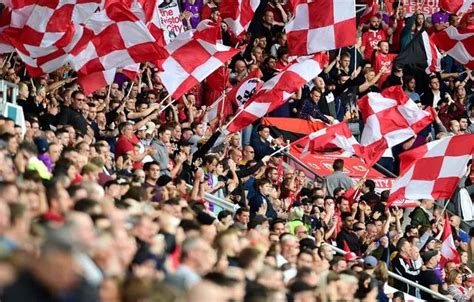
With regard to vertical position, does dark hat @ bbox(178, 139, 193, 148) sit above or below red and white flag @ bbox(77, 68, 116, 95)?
below

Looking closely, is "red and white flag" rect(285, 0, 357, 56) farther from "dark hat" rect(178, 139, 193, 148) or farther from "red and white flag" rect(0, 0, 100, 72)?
"red and white flag" rect(0, 0, 100, 72)


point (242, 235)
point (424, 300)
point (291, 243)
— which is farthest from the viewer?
point (424, 300)

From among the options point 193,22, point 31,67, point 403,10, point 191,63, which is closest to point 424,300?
point 191,63

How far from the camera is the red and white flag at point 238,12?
88.1ft

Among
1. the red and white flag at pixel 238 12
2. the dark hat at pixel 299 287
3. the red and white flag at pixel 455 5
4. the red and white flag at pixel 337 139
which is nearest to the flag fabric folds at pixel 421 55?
the red and white flag at pixel 455 5

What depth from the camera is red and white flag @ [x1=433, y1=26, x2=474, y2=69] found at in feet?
91.1

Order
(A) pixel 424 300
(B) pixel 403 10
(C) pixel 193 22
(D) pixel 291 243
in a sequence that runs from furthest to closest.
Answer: (B) pixel 403 10, (C) pixel 193 22, (A) pixel 424 300, (D) pixel 291 243

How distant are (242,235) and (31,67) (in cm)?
570

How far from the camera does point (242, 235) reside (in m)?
16.7

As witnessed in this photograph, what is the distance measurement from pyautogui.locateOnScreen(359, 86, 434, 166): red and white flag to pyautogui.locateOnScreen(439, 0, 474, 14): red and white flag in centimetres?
504

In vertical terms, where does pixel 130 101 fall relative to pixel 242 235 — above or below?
below

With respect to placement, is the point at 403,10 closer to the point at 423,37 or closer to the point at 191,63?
the point at 423,37

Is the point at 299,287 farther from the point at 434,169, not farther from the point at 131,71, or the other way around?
the point at 434,169

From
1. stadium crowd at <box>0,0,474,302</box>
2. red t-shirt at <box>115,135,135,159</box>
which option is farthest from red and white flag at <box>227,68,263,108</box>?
red t-shirt at <box>115,135,135,159</box>
